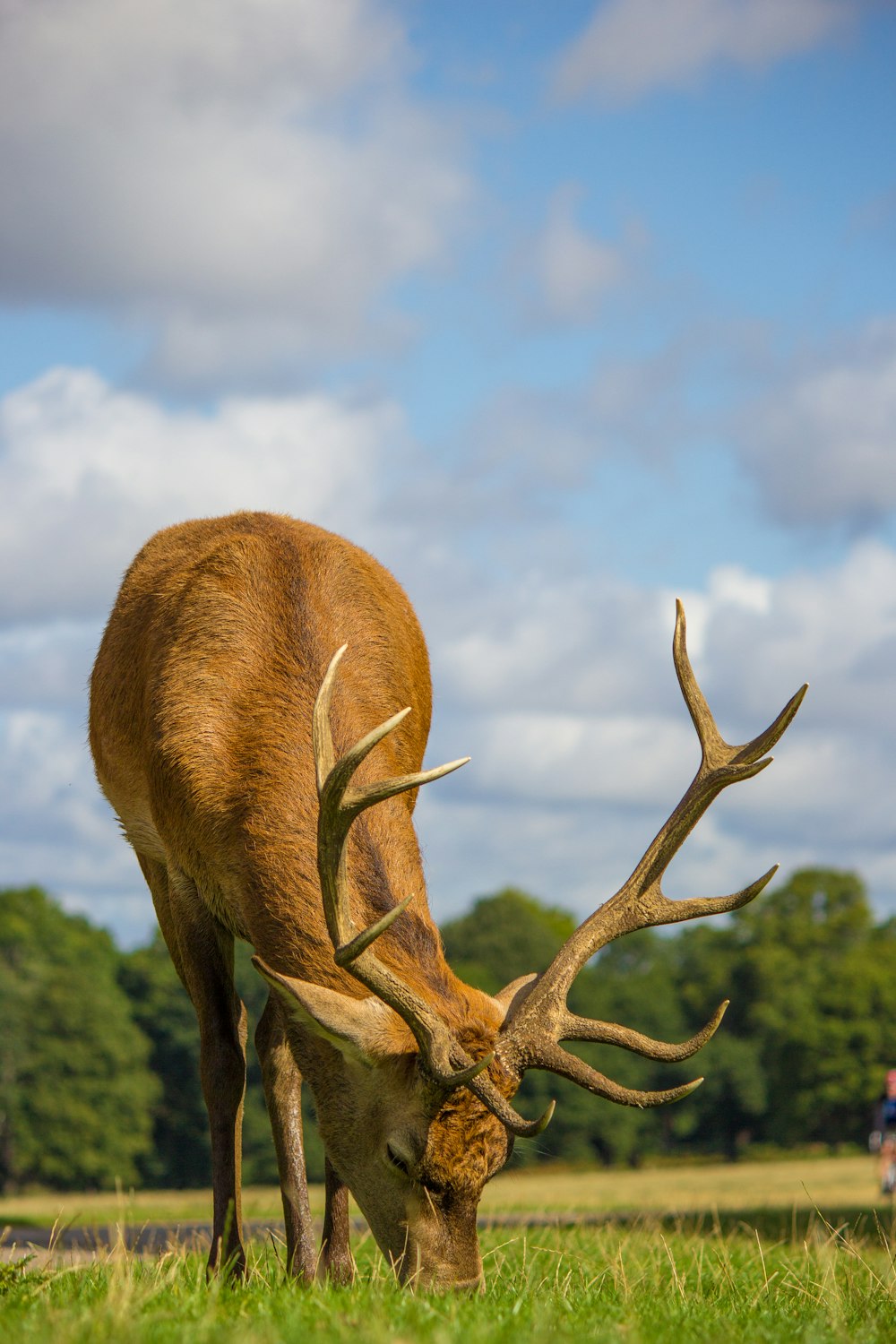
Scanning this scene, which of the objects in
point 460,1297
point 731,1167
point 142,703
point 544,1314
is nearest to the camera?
point 544,1314

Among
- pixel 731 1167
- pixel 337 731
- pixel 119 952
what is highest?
pixel 119 952

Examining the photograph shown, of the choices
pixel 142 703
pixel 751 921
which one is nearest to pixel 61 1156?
pixel 751 921

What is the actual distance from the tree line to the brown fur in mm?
42922

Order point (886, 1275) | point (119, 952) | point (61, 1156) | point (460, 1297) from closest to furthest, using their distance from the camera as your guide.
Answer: point (460, 1297) → point (886, 1275) → point (61, 1156) → point (119, 952)

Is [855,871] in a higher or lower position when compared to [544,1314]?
higher

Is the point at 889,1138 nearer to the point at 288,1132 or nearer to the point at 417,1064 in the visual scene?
the point at 288,1132

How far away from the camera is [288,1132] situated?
23.2ft

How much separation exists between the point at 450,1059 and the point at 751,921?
8752cm

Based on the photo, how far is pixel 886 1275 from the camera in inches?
237

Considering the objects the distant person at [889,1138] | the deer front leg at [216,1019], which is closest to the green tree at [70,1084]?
the distant person at [889,1138]

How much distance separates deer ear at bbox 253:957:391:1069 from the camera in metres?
5.67

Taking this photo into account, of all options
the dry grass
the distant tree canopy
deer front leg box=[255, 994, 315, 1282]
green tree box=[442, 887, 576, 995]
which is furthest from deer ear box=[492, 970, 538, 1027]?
green tree box=[442, 887, 576, 995]

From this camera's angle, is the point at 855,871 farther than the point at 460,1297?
Yes

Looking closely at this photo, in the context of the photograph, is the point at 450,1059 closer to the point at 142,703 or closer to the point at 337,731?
the point at 337,731
